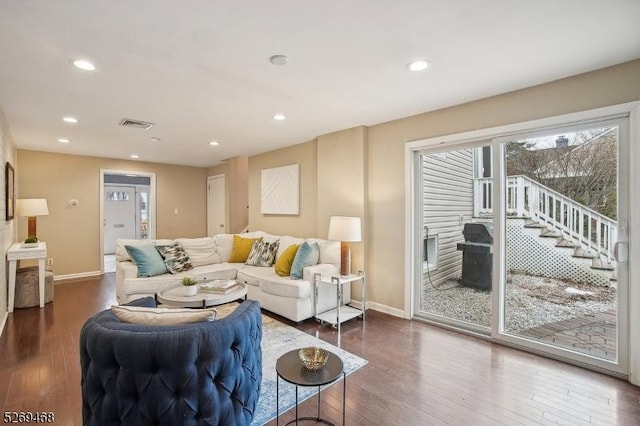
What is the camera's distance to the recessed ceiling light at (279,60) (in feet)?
7.48

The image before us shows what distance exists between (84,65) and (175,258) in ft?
8.27

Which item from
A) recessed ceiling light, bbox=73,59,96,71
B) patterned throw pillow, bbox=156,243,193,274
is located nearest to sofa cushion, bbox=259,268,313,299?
patterned throw pillow, bbox=156,243,193,274

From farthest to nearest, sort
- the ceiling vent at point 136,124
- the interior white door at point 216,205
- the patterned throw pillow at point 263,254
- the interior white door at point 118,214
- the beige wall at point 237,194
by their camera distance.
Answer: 1. the interior white door at point 118,214
2. the interior white door at point 216,205
3. the beige wall at point 237,194
4. the patterned throw pillow at point 263,254
5. the ceiling vent at point 136,124

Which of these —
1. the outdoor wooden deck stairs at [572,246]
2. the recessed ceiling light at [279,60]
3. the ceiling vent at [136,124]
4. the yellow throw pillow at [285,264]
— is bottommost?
the yellow throw pillow at [285,264]

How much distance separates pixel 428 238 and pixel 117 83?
352 cm

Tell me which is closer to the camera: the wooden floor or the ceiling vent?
the wooden floor

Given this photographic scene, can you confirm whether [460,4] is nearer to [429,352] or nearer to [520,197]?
[520,197]

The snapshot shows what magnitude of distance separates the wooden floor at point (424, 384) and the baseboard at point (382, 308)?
46 centimetres

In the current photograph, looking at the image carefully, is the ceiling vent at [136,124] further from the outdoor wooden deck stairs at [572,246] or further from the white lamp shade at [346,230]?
the outdoor wooden deck stairs at [572,246]

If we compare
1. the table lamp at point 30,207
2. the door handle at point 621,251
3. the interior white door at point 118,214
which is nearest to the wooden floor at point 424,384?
the door handle at point 621,251

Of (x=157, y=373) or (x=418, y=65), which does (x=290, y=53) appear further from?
(x=157, y=373)

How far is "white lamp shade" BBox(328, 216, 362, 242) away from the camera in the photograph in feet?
12.0

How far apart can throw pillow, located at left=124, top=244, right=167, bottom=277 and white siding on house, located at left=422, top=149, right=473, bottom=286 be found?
3321mm

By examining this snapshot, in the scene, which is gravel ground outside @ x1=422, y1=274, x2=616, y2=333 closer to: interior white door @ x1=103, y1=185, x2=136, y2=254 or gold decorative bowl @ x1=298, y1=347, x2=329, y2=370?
gold decorative bowl @ x1=298, y1=347, x2=329, y2=370
